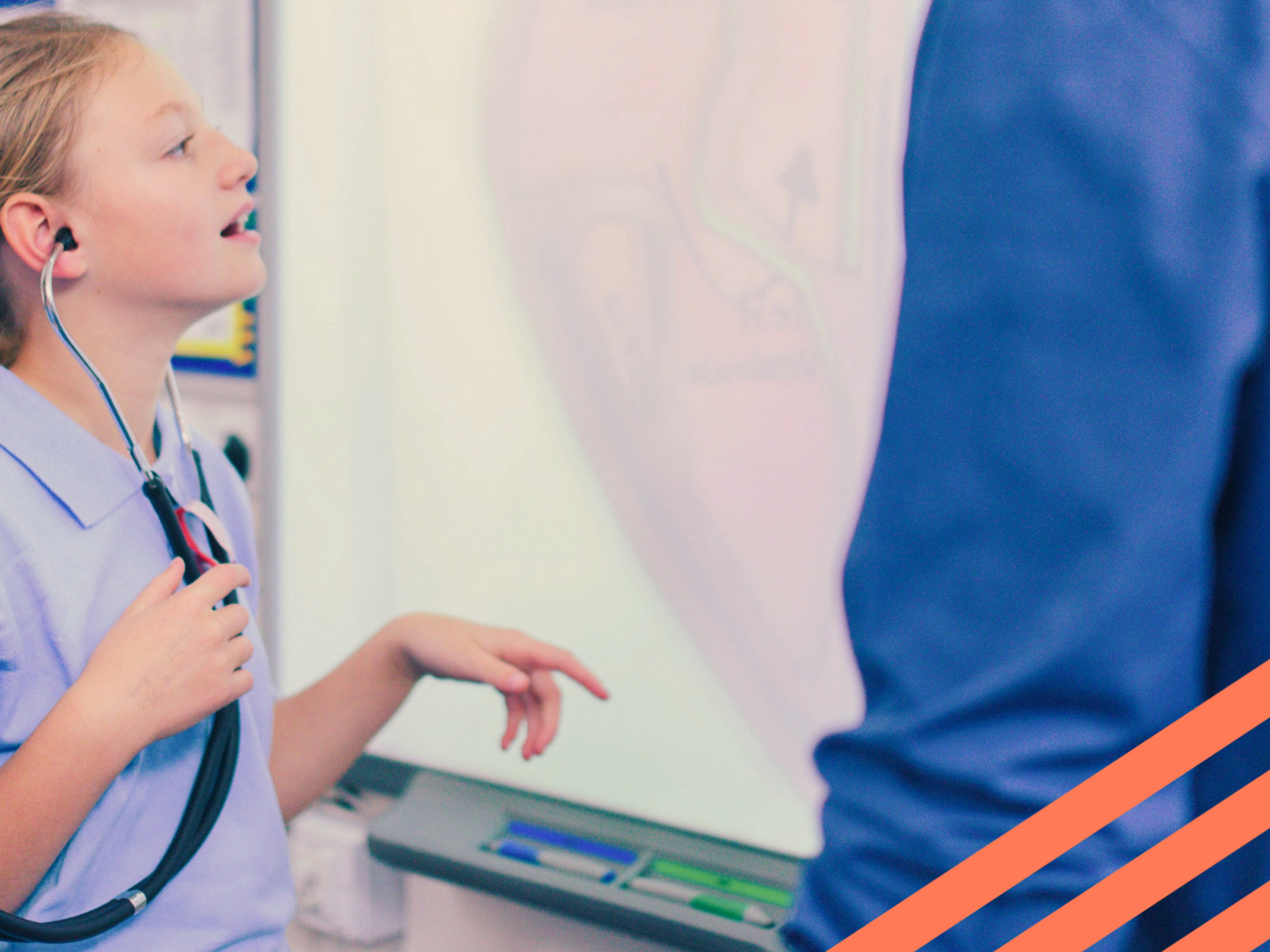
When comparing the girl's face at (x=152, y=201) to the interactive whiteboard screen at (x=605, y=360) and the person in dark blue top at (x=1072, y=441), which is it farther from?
the person in dark blue top at (x=1072, y=441)

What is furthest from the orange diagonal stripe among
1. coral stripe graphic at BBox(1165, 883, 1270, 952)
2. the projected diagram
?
the projected diagram

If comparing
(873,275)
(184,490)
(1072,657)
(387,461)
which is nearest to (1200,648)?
(1072,657)

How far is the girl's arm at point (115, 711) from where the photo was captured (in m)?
0.62

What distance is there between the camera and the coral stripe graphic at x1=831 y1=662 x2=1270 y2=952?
0.32 meters

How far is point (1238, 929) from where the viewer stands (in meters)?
0.34

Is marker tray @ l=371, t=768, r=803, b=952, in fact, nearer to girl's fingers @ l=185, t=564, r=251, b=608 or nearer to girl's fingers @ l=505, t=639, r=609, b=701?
girl's fingers @ l=505, t=639, r=609, b=701

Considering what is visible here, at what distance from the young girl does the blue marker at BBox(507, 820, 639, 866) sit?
0.18 meters

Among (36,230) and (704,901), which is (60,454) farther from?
(704,901)

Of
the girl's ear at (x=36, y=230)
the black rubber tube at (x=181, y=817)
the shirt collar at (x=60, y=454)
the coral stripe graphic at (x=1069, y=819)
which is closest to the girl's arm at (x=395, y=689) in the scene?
the black rubber tube at (x=181, y=817)

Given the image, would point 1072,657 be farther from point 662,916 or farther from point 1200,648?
point 662,916

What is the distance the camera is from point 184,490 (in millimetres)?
849

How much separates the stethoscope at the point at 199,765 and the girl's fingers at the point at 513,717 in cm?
19

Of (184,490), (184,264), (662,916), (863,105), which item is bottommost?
(662,916)

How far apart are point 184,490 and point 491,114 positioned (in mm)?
425
